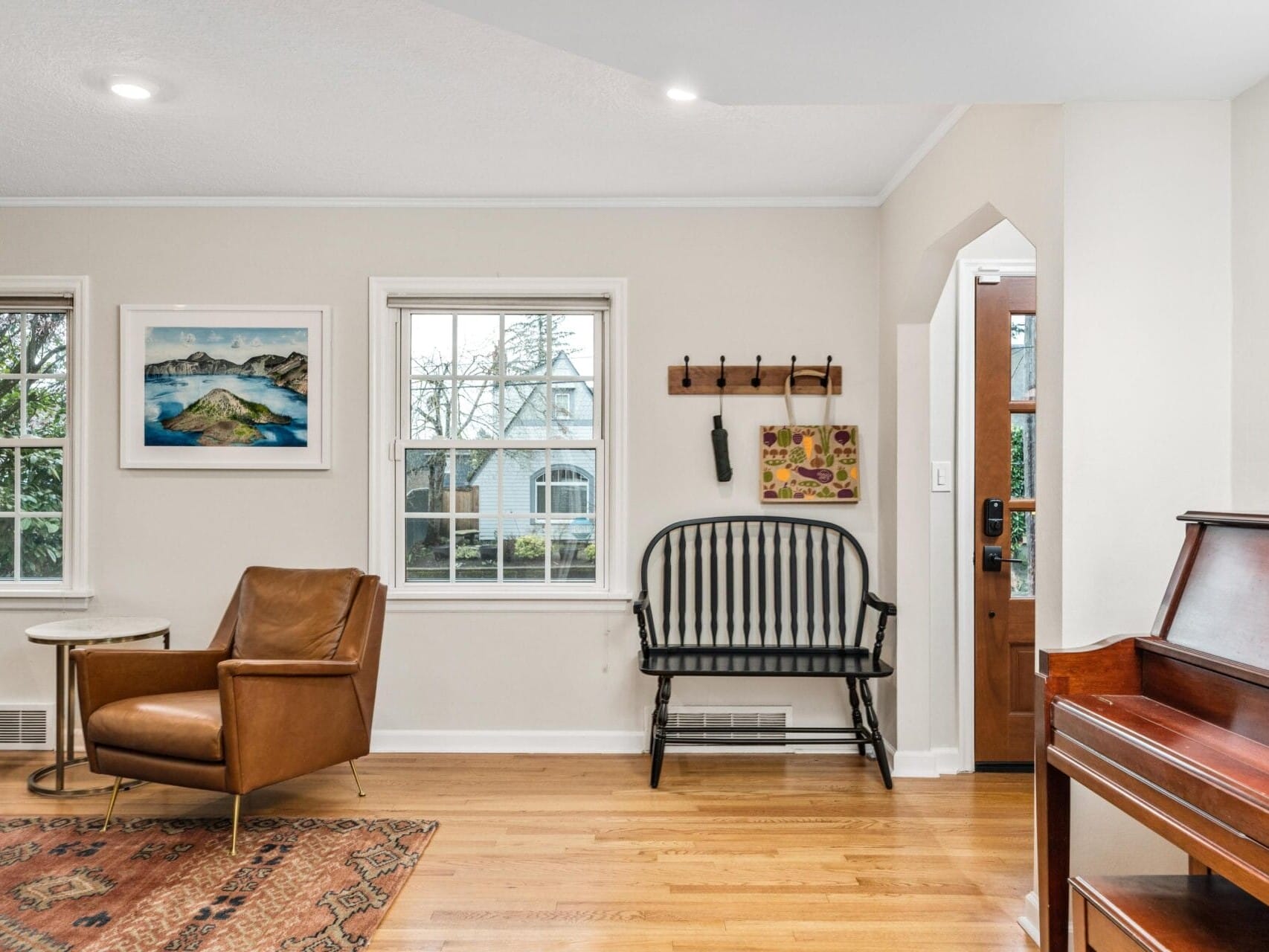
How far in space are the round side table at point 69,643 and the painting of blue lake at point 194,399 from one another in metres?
0.81

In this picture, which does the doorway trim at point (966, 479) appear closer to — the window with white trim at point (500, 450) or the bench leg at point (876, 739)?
the bench leg at point (876, 739)

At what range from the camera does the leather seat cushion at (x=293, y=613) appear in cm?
331

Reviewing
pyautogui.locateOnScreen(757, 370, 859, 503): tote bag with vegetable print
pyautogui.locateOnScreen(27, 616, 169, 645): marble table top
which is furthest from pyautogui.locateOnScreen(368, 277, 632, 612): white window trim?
pyautogui.locateOnScreen(27, 616, 169, 645): marble table top

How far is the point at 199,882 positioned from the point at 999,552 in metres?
3.16

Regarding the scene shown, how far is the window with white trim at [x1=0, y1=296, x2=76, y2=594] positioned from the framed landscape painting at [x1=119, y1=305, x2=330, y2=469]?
13.9 inches

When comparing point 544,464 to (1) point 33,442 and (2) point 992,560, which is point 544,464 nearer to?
(2) point 992,560

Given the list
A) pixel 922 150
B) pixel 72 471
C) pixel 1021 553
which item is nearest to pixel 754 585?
pixel 1021 553

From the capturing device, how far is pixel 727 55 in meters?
1.90

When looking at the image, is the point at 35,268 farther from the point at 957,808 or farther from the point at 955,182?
the point at 957,808

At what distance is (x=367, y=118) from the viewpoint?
2.95m

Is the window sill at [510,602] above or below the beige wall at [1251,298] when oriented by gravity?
below

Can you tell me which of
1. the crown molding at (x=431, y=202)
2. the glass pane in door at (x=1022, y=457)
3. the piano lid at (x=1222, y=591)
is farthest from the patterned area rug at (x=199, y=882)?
the glass pane in door at (x=1022, y=457)

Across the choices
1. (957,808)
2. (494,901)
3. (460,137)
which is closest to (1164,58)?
(460,137)

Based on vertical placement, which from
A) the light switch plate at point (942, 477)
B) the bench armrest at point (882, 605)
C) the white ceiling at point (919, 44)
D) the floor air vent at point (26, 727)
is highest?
the white ceiling at point (919, 44)
